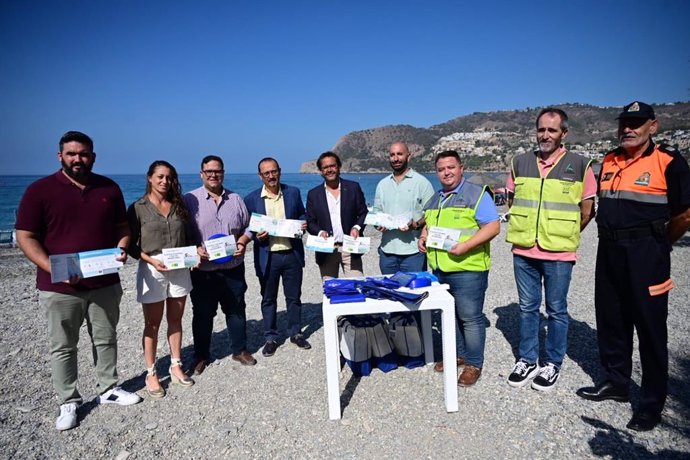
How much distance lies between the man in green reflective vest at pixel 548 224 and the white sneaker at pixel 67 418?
4237 mm

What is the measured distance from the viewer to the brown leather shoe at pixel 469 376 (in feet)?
13.3

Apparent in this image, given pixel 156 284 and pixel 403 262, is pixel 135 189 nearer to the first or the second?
pixel 156 284

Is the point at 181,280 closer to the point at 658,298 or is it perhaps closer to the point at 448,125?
the point at 658,298

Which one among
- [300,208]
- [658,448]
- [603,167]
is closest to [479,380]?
[658,448]

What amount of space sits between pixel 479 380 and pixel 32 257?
4362 mm

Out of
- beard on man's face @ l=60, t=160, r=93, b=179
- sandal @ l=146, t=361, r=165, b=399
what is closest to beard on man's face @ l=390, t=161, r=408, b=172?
beard on man's face @ l=60, t=160, r=93, b=179

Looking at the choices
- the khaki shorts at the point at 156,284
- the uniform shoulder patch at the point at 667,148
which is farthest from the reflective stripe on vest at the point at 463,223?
the khaki shorts at the point at 156,284

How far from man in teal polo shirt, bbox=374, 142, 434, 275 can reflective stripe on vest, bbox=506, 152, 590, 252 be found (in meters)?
1.11

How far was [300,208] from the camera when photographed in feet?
16.9

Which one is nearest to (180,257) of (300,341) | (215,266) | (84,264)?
(215,266)

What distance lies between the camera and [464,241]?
3.86m

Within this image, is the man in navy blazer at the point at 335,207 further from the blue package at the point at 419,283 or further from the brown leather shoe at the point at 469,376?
the brown leather shoe at the point at 469,376

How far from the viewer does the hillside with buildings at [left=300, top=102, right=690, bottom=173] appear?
8224 centimetres

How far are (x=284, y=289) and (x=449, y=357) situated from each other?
2.39 meters
